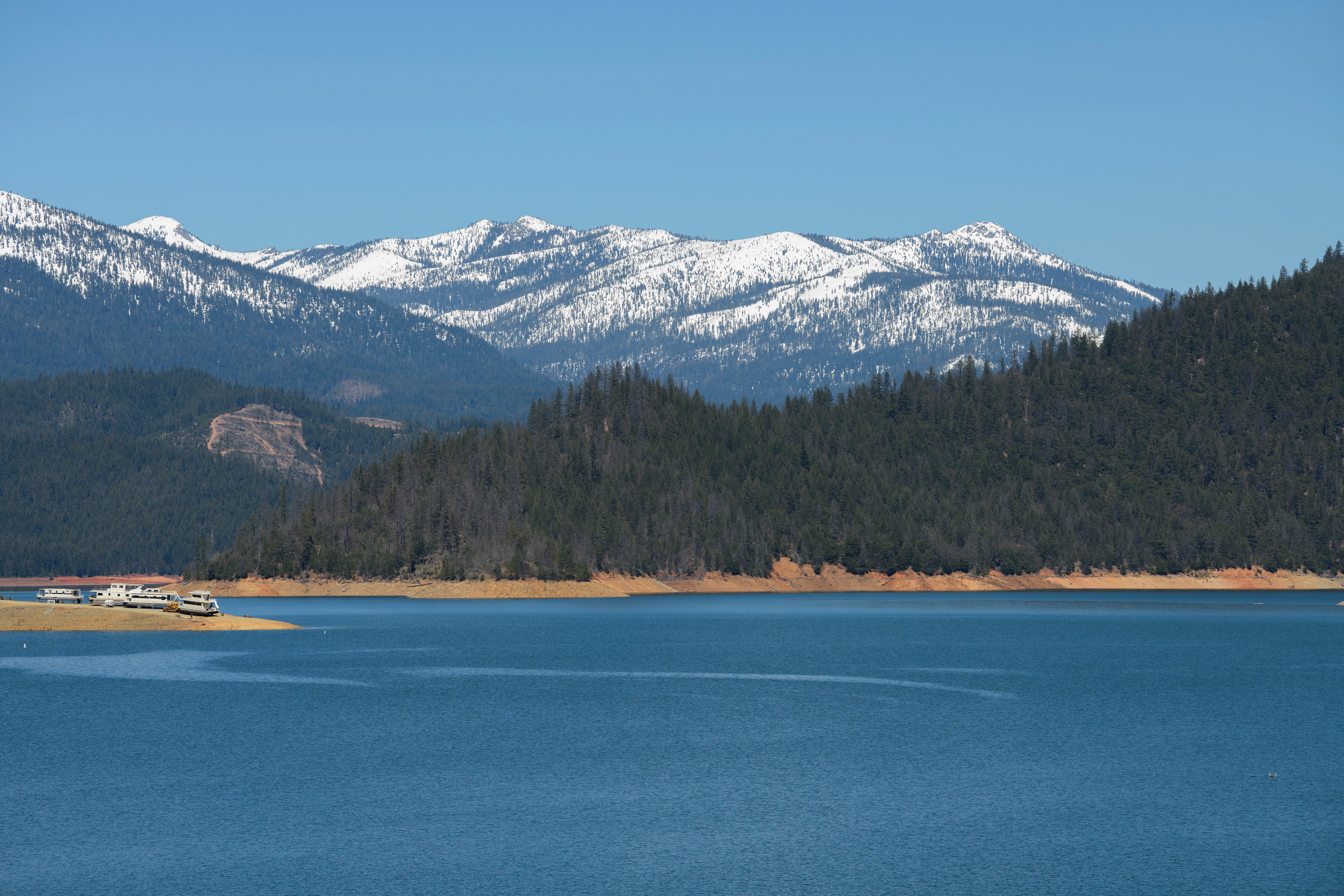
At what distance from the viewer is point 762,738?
78938mm

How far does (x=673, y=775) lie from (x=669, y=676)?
145 feet

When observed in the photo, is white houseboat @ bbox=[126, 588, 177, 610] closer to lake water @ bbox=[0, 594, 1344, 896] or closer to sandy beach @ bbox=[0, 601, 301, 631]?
sandy beach @ bbox=[0, 601, 301, 631]

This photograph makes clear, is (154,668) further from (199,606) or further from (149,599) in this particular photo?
(149,599)

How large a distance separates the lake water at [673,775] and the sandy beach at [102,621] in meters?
32.7

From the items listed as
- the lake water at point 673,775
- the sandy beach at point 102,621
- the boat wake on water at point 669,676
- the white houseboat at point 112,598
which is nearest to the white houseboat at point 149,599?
the white houseboat at point 112,598

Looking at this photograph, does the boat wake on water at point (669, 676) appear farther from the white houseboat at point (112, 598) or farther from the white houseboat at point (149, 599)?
the white houseboat at point (112, 598)

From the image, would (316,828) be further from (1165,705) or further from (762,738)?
(1165,705)

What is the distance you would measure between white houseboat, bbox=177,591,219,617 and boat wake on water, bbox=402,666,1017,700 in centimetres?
5556

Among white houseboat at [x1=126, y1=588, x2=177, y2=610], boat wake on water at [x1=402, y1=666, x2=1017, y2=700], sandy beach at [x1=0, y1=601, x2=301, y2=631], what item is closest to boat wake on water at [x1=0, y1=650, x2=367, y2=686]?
boat wake on water at [x1=402, y1=666, x2=1017, y2=700]

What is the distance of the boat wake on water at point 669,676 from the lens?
106 m

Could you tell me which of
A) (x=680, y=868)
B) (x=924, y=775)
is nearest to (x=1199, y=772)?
(x=924, y=775)

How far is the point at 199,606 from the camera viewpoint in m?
163

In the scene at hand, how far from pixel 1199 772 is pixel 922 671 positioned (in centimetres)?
4663

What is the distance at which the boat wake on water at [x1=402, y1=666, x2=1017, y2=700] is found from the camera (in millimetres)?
105625
